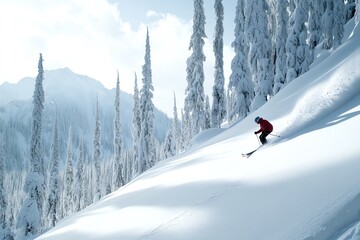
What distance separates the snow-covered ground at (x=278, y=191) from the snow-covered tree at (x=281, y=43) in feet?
46.1

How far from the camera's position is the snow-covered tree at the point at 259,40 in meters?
24.2

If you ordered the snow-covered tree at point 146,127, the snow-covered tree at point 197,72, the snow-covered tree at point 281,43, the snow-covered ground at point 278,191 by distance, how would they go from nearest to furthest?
the snow-covered ground at point 278,191, the snow-covered tree at point 281,43, the snow-covered tree at point 197,72, the snow-covered tree at point 146,127

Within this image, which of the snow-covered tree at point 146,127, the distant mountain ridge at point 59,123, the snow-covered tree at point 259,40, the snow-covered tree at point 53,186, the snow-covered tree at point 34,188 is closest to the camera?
the snow-covered tree at point 259,40

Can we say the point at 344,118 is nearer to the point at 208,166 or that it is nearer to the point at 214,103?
the point at 208,166

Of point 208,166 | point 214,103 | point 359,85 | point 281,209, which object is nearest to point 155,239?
point 281,209

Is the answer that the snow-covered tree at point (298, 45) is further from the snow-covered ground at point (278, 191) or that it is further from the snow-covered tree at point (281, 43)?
the snow-covered ground at point (278, 191)

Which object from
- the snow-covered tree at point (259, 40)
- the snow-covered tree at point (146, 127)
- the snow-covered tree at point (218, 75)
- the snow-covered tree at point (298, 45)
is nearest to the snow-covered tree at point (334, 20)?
the snow-covered tree at point (298, 45)

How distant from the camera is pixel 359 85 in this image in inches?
317

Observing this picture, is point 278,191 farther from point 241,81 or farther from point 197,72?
point 197,72

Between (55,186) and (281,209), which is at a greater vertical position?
(55,186)

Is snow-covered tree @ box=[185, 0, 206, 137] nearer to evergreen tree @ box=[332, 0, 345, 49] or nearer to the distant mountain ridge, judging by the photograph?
evergreen tree @ box=[332, 0, 345, 49]

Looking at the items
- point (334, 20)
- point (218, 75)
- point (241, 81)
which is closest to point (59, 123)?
point (218, 75)

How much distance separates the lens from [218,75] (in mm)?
28641

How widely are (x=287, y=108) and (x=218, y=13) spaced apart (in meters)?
22.2
